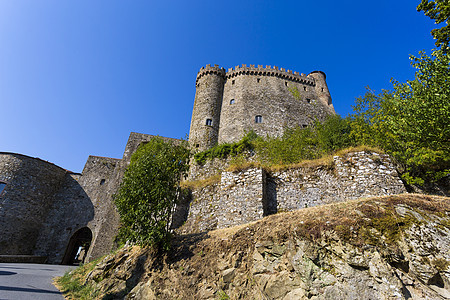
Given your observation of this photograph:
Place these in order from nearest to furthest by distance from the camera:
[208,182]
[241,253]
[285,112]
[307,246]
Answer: [307,246]
[241,253]
[208,182]
[285,112]

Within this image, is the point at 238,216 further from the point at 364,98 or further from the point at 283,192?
the point at 364,98

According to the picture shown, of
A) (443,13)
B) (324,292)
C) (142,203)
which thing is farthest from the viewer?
(142,203)

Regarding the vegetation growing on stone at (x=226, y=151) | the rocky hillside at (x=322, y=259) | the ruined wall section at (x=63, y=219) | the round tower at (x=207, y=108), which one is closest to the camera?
the rocky hillside at (x=322, y=259)

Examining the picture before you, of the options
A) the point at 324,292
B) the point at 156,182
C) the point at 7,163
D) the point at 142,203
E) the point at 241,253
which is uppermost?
the point at 7,163

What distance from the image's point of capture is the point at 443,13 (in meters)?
9.31

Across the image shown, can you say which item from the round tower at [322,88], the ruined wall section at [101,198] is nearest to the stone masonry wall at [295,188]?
the ruined wall section at [101,198]

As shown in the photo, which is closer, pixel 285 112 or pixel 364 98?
pixel 364 98

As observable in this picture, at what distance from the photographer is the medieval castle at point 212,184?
458 inches

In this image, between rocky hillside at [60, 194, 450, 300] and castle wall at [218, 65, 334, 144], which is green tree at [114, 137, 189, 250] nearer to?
rocky hillside at [60, 194, 450, 300]

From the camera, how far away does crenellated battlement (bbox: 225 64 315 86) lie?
31000mm

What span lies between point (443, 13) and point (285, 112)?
1803 cm

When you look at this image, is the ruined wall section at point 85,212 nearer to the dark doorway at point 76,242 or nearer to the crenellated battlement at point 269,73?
the dark doorway at point 76,242

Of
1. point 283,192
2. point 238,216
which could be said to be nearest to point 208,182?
point 238,216

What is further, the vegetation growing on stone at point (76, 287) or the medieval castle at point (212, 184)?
the medieval castle at point (212, 184)
